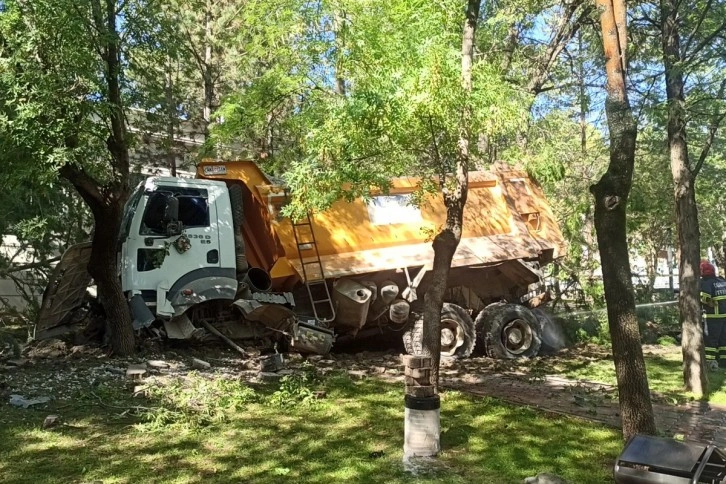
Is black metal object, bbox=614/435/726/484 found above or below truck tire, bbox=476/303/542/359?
above

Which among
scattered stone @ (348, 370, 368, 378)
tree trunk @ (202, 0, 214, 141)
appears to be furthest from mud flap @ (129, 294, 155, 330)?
tree trunk @ (202, 0, 214, 141)

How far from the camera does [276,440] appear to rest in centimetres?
549

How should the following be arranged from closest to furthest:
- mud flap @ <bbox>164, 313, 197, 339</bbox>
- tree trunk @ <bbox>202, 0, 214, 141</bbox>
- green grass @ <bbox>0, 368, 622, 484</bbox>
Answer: green grass @ <bbox>0, 368, 622, 484</bbox>
mud flap @ <bbox>164, 313, 197, 339</bbox>
tree trunk @ <bbox>202, 0, 214, 141</bbox>

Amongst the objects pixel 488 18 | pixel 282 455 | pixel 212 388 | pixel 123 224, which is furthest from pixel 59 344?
pixel 488 18

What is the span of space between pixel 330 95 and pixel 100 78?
333cm

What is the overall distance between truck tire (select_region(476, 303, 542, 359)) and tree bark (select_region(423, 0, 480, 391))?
14.9 ft

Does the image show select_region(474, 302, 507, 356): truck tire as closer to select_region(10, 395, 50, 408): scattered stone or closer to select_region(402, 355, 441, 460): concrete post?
select_region(402, 355, 441, 460): concrete post

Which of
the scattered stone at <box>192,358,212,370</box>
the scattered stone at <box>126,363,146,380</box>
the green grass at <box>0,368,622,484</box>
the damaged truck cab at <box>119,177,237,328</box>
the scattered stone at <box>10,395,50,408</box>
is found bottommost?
the green grass at <box>0,368,622,484</box>

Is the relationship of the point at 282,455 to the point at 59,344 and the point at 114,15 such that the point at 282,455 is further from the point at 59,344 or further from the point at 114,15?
the point at 114,15

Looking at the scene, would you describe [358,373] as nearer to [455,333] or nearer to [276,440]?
[455,333]

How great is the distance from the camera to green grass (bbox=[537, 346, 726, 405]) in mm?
7660

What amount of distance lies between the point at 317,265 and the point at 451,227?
3.62 m

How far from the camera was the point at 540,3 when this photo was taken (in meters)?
11.3

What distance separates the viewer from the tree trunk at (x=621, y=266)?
4.80 meters
